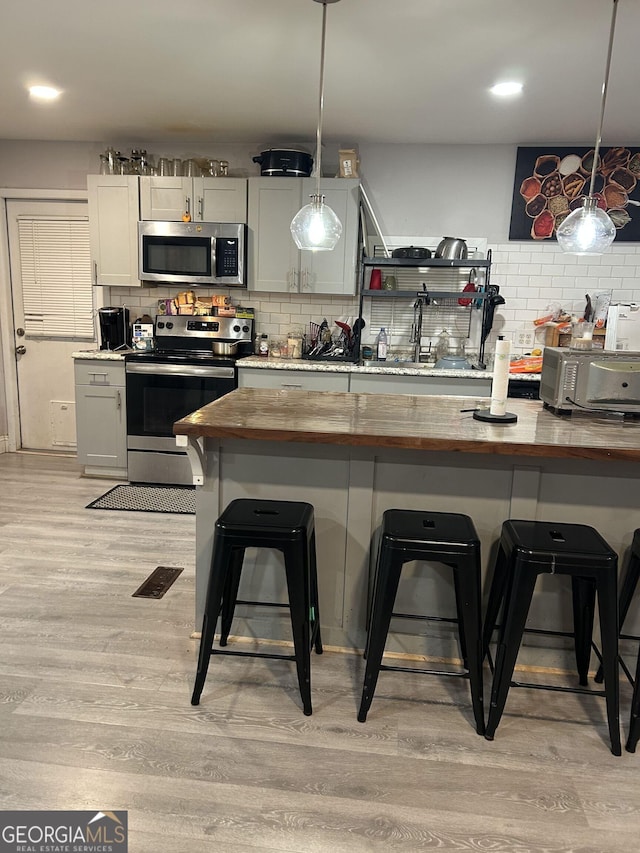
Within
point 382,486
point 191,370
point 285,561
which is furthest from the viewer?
point 191,370

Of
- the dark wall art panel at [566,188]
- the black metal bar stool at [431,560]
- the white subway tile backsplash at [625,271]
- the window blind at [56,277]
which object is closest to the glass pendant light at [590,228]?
the black metal bar stool at [431,560]

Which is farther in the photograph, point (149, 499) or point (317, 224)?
point (149, 499)

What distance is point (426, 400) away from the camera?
280 cm

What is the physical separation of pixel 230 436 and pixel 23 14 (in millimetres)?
→ 2189

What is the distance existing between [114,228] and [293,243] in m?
1.40

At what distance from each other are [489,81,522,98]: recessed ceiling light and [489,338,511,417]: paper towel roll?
183 cm

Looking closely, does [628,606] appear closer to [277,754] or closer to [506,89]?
[277,754]

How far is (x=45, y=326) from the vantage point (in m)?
5.17

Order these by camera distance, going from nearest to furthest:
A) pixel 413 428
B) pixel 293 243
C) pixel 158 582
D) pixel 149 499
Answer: pixel 413 428, pixel 158 582, pixel 149 499, pixel 293 243

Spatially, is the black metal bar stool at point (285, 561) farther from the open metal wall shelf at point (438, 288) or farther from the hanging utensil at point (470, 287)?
the hanging utensil at point (470, 287)

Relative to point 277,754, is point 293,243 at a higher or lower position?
higher

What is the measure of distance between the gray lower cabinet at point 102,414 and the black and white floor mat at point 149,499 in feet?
0.97

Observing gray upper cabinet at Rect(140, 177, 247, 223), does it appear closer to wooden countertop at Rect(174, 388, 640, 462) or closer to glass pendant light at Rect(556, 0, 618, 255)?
wooden countertop at Rect(174, 388, 640, 462)

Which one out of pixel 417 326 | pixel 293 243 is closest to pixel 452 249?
pixel 417 326
